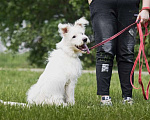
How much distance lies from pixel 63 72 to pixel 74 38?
1.91 ft

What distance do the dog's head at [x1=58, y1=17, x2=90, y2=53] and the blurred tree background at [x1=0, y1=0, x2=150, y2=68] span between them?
8.18 metres

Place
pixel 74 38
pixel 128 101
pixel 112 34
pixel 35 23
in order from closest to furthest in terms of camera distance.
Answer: pixel 112 34 → pixel 128 101 → pixel 74 38 → pixel 35 23

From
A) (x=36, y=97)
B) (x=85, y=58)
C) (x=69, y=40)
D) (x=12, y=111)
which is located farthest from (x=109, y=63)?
(x=85, y=58)

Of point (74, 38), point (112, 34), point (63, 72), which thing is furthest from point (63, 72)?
point (112, 34)

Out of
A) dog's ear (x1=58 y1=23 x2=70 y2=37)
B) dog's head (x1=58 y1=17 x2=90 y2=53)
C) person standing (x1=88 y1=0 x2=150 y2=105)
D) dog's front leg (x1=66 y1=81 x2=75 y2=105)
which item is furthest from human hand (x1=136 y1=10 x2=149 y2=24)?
dog's front leg (x1=66 y1=81 x2=75 y2=105)

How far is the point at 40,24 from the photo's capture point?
14.5 meters

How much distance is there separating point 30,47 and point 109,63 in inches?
421

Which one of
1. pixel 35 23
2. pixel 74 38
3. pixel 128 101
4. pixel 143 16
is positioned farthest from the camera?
pixel 35 23

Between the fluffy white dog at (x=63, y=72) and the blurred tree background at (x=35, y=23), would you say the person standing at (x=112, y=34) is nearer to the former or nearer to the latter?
the fluffy white dog at (x=63, y=72)

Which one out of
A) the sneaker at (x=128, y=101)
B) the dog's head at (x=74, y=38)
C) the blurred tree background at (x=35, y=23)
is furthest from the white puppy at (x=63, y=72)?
the blurred tree background at (x=35, y=23)

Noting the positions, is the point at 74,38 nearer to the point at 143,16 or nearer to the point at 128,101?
the point at 143,16

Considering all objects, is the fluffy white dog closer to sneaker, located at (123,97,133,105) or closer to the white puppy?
the white puppy

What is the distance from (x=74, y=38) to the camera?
15.5 feet

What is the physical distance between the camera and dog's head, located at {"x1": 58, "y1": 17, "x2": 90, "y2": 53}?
4.68 m
